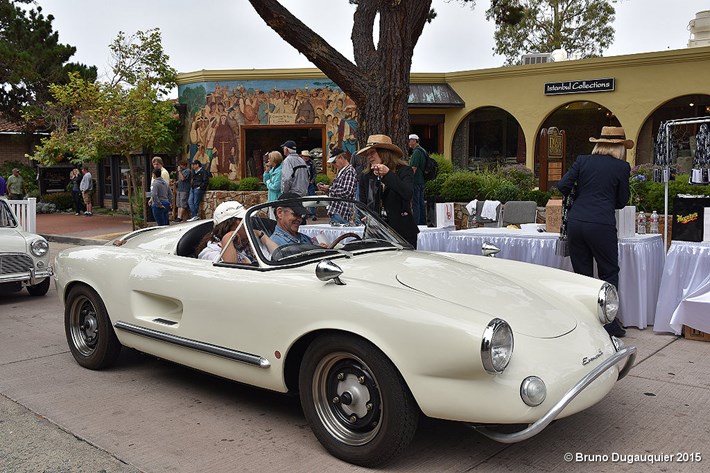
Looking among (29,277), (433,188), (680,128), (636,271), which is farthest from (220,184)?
(636,271)

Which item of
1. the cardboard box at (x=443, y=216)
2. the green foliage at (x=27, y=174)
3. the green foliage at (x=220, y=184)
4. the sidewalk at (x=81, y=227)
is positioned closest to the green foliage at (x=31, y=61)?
the green foliage at (x=27, y=174)

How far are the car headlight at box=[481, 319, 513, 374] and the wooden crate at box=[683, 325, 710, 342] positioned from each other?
143 inches

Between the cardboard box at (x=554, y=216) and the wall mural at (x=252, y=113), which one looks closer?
A: the cardboard box at (x=554, y=216)

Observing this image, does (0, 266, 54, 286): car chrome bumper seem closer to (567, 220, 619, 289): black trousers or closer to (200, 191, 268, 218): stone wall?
(567, 220, 619, 289): black trousers

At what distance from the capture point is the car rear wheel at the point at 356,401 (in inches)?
126

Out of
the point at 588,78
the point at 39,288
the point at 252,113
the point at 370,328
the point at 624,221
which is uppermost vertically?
the point at 588,78

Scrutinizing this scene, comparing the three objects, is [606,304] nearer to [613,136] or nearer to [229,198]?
[613,136]

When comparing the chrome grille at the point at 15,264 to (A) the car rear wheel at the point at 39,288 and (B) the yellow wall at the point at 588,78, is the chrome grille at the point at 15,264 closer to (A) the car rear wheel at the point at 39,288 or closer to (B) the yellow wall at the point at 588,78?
(A) the car rear wheel at the point at 39,288

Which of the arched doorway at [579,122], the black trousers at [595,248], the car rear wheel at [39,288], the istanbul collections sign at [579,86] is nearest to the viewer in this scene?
the black trousers at [595,248]

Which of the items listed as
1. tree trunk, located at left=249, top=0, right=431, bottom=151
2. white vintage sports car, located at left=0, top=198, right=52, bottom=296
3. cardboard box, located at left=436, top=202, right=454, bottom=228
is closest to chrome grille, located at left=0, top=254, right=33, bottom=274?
white vintage sports car, located at left=0, top=198, right=52, bottom=296

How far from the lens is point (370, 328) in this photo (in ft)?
10.8

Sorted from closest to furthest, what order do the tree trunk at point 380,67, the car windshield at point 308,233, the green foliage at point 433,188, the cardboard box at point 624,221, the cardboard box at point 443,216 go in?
1. the car windshield at point 308,233
2. the cardboard box at point 624,221
3. the cardboard box at point 443,216
4. the tree trunk at point 380,67
5. the green foliage at point 433,188

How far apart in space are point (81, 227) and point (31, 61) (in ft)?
30.0

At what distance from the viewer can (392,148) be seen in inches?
244
